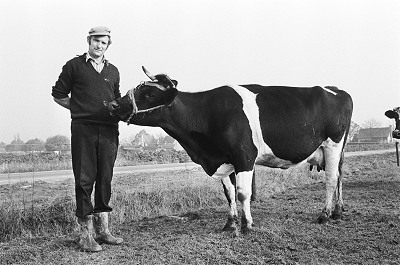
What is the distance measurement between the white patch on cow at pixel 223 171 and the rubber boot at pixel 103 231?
1.95 meters

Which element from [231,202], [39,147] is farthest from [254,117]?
[39,147]

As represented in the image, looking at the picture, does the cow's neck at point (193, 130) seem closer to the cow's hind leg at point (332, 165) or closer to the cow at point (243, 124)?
the cow at point (243, 124)

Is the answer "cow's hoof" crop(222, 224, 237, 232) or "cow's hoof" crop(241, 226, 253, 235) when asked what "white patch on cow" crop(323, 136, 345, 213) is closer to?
"cow's hoof" crop(241, 226, 253, 235)

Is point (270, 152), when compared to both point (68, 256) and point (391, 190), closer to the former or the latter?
point (68, 256)

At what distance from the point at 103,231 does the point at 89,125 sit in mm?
1648

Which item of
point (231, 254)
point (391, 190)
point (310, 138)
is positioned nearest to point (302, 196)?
point (391, 190)

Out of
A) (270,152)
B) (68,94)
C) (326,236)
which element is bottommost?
(326,236)

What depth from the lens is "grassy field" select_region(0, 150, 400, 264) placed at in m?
5.78

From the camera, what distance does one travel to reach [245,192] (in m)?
6.95

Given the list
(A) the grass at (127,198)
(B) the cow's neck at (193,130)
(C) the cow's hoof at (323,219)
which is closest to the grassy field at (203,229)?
(A) the grass at (127,198)

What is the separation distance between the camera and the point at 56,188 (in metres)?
13.7

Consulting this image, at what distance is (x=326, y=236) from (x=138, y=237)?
3027 millimetres

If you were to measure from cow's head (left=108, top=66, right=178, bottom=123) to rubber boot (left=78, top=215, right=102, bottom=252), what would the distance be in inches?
63.1

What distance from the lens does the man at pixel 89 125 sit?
20.0 ft
